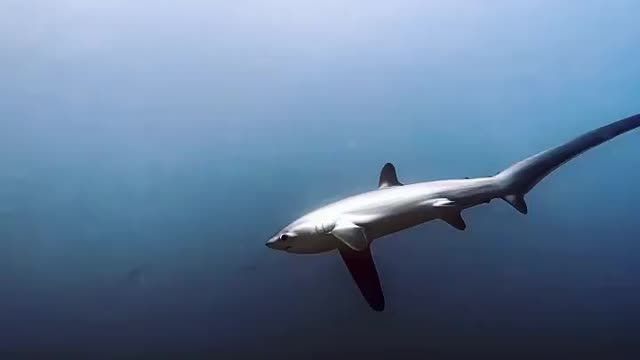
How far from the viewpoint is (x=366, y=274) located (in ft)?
7.77

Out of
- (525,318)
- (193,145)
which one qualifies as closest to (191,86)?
(193,145)

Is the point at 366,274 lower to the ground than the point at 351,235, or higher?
lower

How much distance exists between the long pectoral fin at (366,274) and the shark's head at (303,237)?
0.15m

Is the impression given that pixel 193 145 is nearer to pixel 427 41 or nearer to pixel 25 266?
pixel 25 266

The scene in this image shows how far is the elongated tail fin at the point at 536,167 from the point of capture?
7.41ft

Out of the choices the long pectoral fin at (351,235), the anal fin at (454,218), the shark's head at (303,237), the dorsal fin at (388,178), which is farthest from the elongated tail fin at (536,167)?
the shark's head at (303,237)

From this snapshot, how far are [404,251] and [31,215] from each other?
1723 millimetres

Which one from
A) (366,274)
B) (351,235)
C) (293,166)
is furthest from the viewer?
(293,166)

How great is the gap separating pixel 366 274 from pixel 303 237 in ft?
1.11

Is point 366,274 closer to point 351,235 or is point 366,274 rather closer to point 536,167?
point 351,235

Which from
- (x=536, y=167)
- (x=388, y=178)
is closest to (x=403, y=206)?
(x=388, y=178)

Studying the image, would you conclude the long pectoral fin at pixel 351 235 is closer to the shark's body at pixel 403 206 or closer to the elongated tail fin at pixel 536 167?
the shark's body at pixel 403 206

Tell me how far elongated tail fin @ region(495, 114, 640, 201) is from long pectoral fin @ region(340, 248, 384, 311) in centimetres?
59

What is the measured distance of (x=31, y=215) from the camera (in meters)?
2.72
